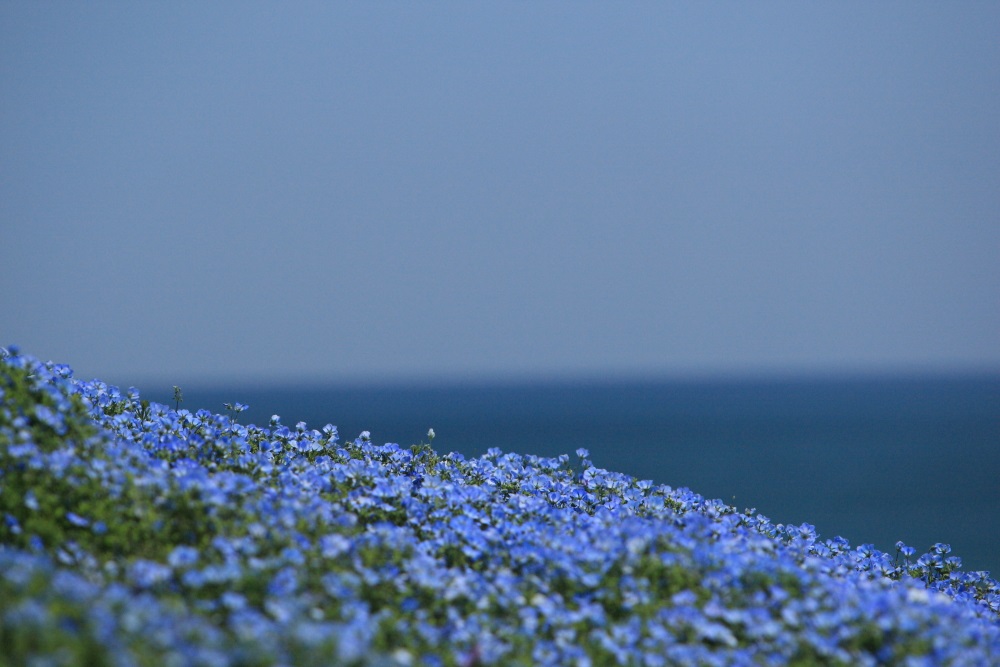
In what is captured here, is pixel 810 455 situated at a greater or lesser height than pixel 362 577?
lesser

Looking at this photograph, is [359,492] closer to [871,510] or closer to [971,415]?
[871,510]

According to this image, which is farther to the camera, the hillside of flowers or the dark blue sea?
the dark blue sea

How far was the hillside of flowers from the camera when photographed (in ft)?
13.2

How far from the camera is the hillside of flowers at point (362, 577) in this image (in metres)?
4.03

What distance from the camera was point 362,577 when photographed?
5.26 meters

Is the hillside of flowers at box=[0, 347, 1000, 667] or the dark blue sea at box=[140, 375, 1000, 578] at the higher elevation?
the hillside of flowers at box=[0, 347, 1000, 667]

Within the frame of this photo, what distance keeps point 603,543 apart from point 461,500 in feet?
4.32

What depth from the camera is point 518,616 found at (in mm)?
5246

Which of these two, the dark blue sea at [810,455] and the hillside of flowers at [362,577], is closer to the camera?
the hillside of flowers at [362,577]

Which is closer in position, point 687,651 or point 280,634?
point 280,634

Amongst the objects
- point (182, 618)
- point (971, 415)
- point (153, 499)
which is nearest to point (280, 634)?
point (182, 618)

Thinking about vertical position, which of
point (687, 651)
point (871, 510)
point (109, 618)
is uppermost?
point (109, 618)

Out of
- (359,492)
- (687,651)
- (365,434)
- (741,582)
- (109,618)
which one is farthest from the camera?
(365,434)

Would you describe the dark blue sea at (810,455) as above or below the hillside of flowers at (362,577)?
below
